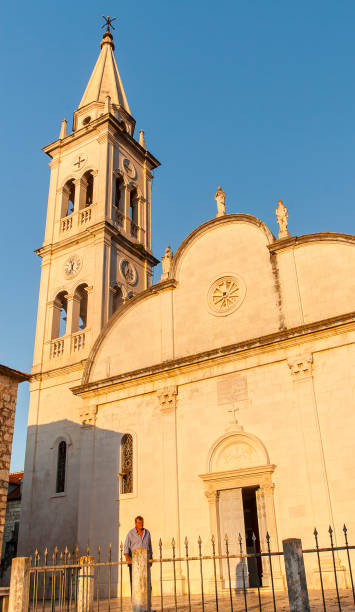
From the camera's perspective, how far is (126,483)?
61.5ft

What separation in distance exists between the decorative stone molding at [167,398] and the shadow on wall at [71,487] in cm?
194

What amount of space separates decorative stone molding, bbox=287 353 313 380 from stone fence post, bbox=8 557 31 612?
368 inches

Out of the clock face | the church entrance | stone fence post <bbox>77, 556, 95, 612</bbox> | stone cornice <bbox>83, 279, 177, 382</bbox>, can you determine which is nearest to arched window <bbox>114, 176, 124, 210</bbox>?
the clock face

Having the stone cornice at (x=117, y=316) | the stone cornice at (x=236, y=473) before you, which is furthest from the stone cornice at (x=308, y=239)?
the stone cornice at (x=236, y=473)

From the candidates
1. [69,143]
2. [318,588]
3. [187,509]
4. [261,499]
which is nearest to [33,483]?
[187,509]

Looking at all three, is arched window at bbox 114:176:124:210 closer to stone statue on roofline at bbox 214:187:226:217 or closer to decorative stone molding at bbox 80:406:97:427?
stone statue on roofline at bbox 214:187:226:217

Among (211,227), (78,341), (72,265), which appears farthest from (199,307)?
(72,265)

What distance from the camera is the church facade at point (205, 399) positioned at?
15.5 metres

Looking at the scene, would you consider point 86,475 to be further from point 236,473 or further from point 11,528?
point 11,528

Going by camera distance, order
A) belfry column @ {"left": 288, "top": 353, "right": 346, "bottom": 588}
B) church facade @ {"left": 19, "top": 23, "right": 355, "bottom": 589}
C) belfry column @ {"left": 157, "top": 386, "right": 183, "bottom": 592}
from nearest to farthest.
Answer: belfry column @ {"left": 288, "top": 353, "right": 346, "bottom": 588} → church facade @ {"left": 19, "top": 23, "right": 355, "bottom": 589} → belfry column @ {"left": 157, "top": 386, "right": 183, "bottom": 592}

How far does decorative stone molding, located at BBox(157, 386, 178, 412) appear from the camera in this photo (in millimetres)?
18531

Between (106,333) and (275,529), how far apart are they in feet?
32.1

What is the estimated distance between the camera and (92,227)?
2608 centimetres

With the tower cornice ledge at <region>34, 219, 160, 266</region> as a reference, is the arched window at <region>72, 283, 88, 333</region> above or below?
below
